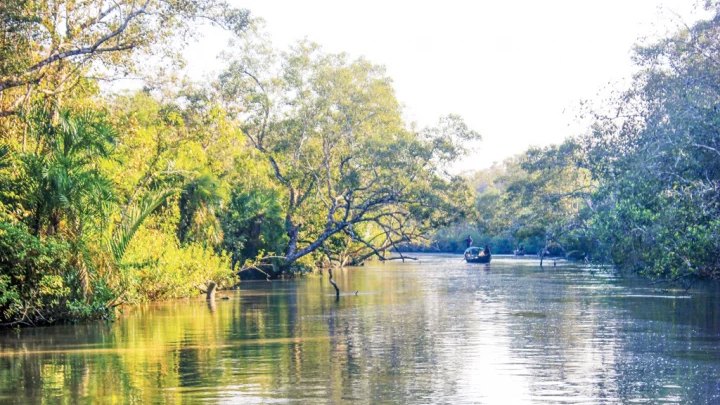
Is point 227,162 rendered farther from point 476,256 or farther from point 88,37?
point 476,256

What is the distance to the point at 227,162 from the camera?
47.9 metres

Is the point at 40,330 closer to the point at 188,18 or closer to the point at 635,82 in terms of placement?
the point at 188,18

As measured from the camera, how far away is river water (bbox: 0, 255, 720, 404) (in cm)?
1463

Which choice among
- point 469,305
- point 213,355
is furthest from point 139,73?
point 469,305

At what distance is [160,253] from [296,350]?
472 inches

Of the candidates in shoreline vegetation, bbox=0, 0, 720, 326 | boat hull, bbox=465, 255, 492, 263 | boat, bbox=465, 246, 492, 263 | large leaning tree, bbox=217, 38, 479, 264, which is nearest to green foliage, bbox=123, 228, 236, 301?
shoreline vegetation, bbox=0, 0, 720, 326

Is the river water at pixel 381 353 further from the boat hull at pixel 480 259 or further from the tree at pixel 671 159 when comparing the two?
the boat hull at pixel 480 259

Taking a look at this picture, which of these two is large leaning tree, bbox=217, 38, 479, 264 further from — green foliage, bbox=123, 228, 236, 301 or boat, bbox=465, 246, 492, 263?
boat, bbox=465, 246, 492, 263

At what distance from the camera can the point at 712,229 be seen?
2569cm

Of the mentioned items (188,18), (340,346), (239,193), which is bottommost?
(340,346)

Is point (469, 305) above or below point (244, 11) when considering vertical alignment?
below

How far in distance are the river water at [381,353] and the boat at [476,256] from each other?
148ft

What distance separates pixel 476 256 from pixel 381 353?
65.6 meters

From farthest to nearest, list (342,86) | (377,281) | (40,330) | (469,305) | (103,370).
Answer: (342,86) < (377,281) < (469,305) < (40,330) < (103,370)
